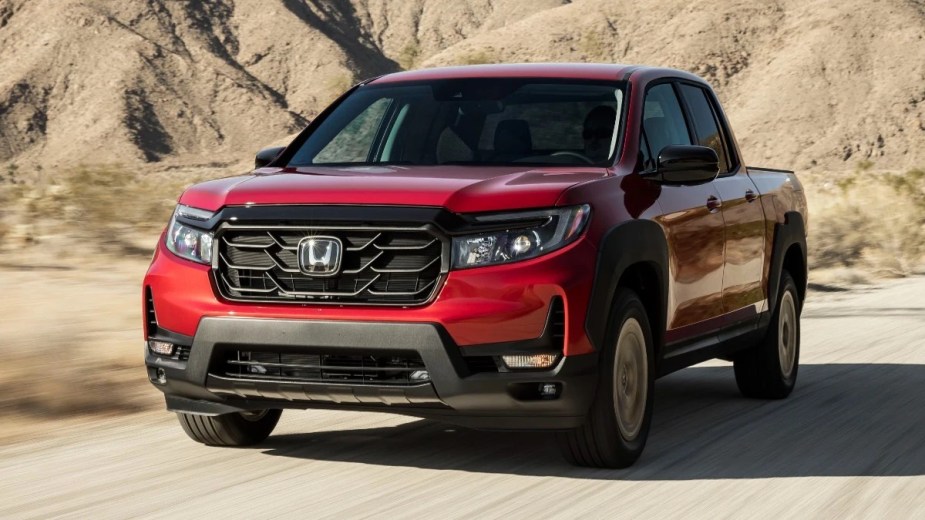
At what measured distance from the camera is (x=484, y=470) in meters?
6.59

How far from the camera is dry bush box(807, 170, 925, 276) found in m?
21.5

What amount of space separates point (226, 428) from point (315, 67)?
95816 millimetres

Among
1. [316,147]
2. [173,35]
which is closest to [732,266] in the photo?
[316,147]

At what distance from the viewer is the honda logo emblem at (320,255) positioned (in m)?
6.05

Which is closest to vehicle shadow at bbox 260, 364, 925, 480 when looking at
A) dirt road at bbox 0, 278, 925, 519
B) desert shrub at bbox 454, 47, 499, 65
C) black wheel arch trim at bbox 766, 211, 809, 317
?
dirt road at bbox 0, 278, 925, 519

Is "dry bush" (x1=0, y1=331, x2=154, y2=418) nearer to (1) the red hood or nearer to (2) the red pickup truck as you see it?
(2) the red pickup truck

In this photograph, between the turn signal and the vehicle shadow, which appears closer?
the turn signal

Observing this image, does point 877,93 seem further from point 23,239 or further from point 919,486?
point 919,486

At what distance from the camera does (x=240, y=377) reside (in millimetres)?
6230

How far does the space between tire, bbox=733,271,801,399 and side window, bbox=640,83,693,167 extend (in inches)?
58.8

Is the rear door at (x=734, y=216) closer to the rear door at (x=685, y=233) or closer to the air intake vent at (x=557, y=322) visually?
the rear door at (x=685, y=233)

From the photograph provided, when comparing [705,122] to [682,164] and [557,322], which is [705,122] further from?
[557,322]

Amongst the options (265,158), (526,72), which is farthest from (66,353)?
(526,72)

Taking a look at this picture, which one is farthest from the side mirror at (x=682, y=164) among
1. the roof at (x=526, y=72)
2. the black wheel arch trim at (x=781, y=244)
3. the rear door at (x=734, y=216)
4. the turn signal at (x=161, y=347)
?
the turn signal at (x=161, y=347)
